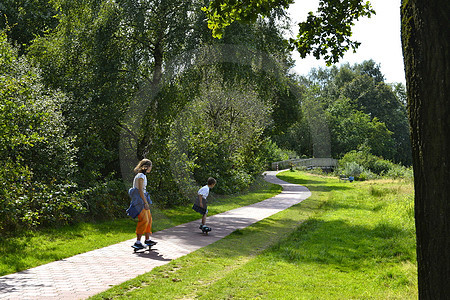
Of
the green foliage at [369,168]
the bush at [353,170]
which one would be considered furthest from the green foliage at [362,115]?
the bush at [353,170]

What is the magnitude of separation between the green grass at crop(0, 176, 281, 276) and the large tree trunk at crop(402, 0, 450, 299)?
6.29 meters

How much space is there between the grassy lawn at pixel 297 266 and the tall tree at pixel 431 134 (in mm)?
3020

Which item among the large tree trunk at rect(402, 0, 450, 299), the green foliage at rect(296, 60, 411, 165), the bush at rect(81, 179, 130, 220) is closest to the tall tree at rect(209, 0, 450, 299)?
the large tree trunk at rect(402, 0, 450, 299)

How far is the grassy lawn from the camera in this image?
6203 millimetres

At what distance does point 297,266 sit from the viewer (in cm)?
792

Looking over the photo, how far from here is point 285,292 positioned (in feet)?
20.3

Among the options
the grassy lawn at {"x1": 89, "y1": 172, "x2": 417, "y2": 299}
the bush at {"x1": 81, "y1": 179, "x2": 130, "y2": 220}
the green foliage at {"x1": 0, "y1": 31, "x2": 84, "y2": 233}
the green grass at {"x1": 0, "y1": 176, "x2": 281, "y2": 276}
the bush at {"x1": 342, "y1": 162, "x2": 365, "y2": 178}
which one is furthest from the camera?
the bush at {"x1": 342, "y1": 162, "x2": 365, "y2": 178}

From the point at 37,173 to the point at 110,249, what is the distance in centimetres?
398

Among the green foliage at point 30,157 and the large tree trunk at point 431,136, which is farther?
the green foliage at point 30,157

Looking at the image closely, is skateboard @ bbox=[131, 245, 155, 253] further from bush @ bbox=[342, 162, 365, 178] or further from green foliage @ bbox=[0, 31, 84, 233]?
bush @ bbox=[342, 162, 365, 178]

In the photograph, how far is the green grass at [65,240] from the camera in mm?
7809

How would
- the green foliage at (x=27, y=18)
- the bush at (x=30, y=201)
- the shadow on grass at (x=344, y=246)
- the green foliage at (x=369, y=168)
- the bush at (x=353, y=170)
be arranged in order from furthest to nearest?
1. the bush at (x=353, y=170)
2. the green foliage at (x=369, y=168)
3. the green foliage at (x=27, y=18)
4. the bush at (x=30, y=201)
5. the shadow on grass at (x=344, y=246)

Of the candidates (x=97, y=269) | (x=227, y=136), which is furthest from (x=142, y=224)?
(x=227, y=136)

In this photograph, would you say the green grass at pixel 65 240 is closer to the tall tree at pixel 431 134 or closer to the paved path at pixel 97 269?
the paved path at pixel 97 269
